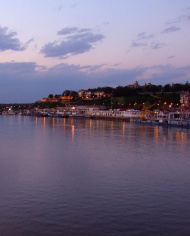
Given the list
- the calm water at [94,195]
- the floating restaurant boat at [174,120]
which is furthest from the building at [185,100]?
the calm water at [94,195]

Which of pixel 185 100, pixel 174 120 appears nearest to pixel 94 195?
pixel 174 120

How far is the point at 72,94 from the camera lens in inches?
A: 2886

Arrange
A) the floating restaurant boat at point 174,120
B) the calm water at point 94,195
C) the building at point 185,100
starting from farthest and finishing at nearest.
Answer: the building at point 185,100
the floating restaurant boat at point 174,120
the calm water at point 94,195

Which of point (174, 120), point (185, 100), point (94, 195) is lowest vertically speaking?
point (94, 195)

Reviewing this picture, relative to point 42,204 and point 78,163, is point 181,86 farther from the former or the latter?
point 42,204

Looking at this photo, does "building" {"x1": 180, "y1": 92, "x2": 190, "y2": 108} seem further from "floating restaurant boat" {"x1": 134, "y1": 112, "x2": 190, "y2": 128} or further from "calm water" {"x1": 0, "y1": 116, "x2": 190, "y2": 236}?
"calm water" {"x1": 0, "y1": 116, "x2": 190, "y2": 236}

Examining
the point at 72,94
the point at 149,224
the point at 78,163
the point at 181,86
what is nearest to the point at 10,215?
the point at 149,224

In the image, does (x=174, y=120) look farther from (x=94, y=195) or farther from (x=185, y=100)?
(x=94, y=195)

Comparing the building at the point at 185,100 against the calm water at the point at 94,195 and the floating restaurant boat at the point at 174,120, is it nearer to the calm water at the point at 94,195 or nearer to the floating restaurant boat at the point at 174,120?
the floating restaurant boat at the point at 174,120

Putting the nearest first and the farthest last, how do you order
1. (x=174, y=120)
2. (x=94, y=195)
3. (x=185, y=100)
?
(x=94, y=195), (x=174, y=120), (x=185, y=100)

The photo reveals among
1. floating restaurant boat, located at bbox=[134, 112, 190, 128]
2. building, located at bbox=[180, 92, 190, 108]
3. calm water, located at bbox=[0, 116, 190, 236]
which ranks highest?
building, located at bbox=[180, 92, 190, 108]

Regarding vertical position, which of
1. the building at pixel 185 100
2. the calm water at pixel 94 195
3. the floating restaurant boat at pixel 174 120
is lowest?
the calm water at pixel 94 195

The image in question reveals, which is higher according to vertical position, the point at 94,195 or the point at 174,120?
the point at 174,120

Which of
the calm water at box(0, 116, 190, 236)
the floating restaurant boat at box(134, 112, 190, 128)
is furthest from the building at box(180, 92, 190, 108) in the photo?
the calm water at box(0, 116, 190, 236)
